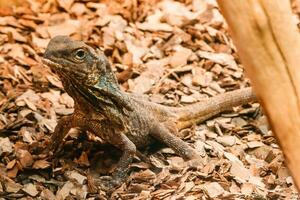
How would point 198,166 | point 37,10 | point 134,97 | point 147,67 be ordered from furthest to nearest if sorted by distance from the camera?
point 37,10 < point 147,67 < point 134,97 < point 198,166

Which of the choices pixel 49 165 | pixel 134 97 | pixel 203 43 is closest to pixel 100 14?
pixel 203 43

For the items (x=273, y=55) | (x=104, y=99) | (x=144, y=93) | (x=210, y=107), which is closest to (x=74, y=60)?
(x=104, y=99)

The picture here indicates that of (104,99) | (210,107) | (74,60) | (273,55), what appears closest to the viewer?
(273,55)

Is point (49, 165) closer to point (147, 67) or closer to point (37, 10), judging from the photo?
point (147, 67)

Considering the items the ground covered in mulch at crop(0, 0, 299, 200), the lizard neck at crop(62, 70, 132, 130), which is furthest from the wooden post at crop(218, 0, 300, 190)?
the lizard neck at crop(62, 70, 132, 130)

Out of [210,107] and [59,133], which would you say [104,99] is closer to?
[59,133]

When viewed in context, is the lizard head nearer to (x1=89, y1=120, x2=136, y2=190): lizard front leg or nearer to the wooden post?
(x1=89, y1=120, x2=136, y2=190): lizard front leg
